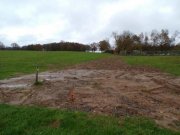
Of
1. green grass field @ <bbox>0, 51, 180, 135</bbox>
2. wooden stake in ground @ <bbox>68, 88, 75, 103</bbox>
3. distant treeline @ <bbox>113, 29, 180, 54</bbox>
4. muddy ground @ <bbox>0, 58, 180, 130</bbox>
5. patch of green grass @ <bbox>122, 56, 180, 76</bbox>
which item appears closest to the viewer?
green grass field @ <bbox>0, 51, 180, 135</bbox>

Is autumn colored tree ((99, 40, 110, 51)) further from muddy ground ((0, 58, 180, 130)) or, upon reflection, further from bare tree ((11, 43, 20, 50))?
muddy ground ((0, 58, 180, 130))

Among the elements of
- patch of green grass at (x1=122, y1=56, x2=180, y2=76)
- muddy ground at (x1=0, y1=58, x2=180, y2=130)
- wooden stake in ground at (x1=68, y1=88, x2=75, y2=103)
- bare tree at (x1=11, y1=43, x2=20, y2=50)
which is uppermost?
bare tree at (x1=11, y1=43, x2=20, y2=50)

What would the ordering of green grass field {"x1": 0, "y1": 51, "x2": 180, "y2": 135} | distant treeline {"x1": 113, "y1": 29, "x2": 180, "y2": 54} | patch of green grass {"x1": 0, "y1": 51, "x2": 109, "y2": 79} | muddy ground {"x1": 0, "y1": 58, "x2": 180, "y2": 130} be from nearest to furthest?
1. green grass field {"x1": 0, "y1": 51, "x2": 180, "y2": 135}
2. muddy ground {"x1": 0, "y1": 58, "x2": 180, "y2": 130}
3. patch of green grass {"x1": 0, "y1": 51, "x2": 109, "y2": 79}
4. distant treeline {"x1": 113, "y1": 29, "x2": 180, "y2": 54}

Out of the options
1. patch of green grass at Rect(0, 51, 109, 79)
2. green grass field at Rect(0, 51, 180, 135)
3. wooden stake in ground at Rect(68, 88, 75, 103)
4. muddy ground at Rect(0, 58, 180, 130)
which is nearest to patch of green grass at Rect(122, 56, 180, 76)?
patch of green grass at Rect(0, 51, 109, 79)

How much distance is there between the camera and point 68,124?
7.88m

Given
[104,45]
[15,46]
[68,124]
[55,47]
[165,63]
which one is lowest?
[165,63]

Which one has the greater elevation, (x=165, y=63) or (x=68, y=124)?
(x=68, y=124)

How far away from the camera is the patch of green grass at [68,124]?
7.32m

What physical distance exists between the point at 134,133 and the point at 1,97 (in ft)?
20.8

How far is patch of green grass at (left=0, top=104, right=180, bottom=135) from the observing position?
7.32 metres

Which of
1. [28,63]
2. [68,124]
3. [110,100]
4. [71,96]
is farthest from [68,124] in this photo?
[28,63]

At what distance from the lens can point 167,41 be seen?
111250mm

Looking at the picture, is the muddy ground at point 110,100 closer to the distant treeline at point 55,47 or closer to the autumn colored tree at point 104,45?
the autumn colored tree at point 104,45

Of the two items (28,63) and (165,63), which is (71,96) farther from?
(165,63)
